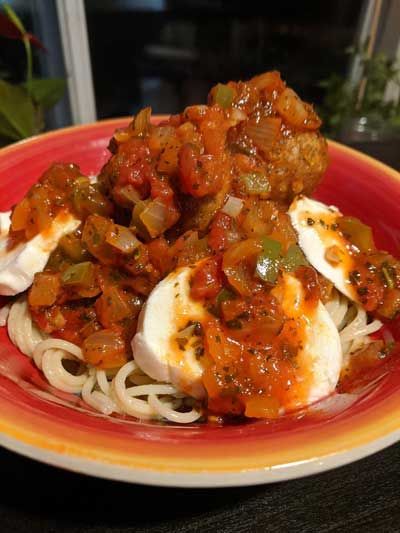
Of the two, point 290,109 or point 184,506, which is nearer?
point 184,506

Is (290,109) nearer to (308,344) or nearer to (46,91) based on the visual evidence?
(308,344)

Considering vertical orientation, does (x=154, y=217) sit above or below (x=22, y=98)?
above

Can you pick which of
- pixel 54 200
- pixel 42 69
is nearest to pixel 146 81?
pixel 42 69

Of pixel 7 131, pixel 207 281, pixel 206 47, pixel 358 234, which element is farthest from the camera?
pixel 206 47

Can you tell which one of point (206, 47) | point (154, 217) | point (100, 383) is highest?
point (154, 217)

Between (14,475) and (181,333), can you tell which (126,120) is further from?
(14,475)

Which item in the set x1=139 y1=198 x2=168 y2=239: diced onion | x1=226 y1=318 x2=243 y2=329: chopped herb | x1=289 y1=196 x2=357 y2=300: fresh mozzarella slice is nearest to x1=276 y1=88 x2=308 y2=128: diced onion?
x1=289 y1=196 x2=357 y2=300: fresh mozzarella slice

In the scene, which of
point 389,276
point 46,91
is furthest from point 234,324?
point 46,91
